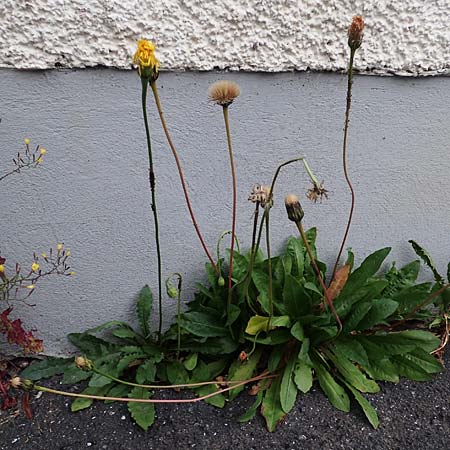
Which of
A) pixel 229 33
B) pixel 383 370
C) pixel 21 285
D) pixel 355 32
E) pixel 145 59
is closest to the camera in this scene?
pixel 145 59

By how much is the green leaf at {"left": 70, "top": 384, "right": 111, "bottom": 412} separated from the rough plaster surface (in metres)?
1.16

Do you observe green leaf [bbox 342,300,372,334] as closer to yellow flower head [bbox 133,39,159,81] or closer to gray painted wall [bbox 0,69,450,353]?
gray painted wall [bbox 0,69,450,353]

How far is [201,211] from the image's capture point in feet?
6.31

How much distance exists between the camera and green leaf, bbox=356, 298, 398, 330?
1728 millimetres

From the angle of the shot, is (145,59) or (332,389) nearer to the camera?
(145,59)

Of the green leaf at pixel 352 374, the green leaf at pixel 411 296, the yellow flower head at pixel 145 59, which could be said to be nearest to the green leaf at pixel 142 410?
the green leaf at pixel 352 374

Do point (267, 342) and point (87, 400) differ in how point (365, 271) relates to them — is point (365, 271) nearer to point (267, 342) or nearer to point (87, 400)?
point (267, 342)

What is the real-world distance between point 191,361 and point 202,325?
0.14 m

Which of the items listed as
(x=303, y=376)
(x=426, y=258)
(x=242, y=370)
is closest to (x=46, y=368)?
(x=242, y=370)

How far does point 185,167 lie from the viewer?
185 centimetres

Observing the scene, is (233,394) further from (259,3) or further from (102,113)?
(259,3)

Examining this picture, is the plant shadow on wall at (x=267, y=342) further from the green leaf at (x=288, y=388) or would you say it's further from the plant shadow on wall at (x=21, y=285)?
the plant shadow on wall at (x=21, y=285)

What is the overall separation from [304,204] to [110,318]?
3.04ft

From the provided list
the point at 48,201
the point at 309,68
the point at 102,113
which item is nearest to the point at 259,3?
the point at 309,68
